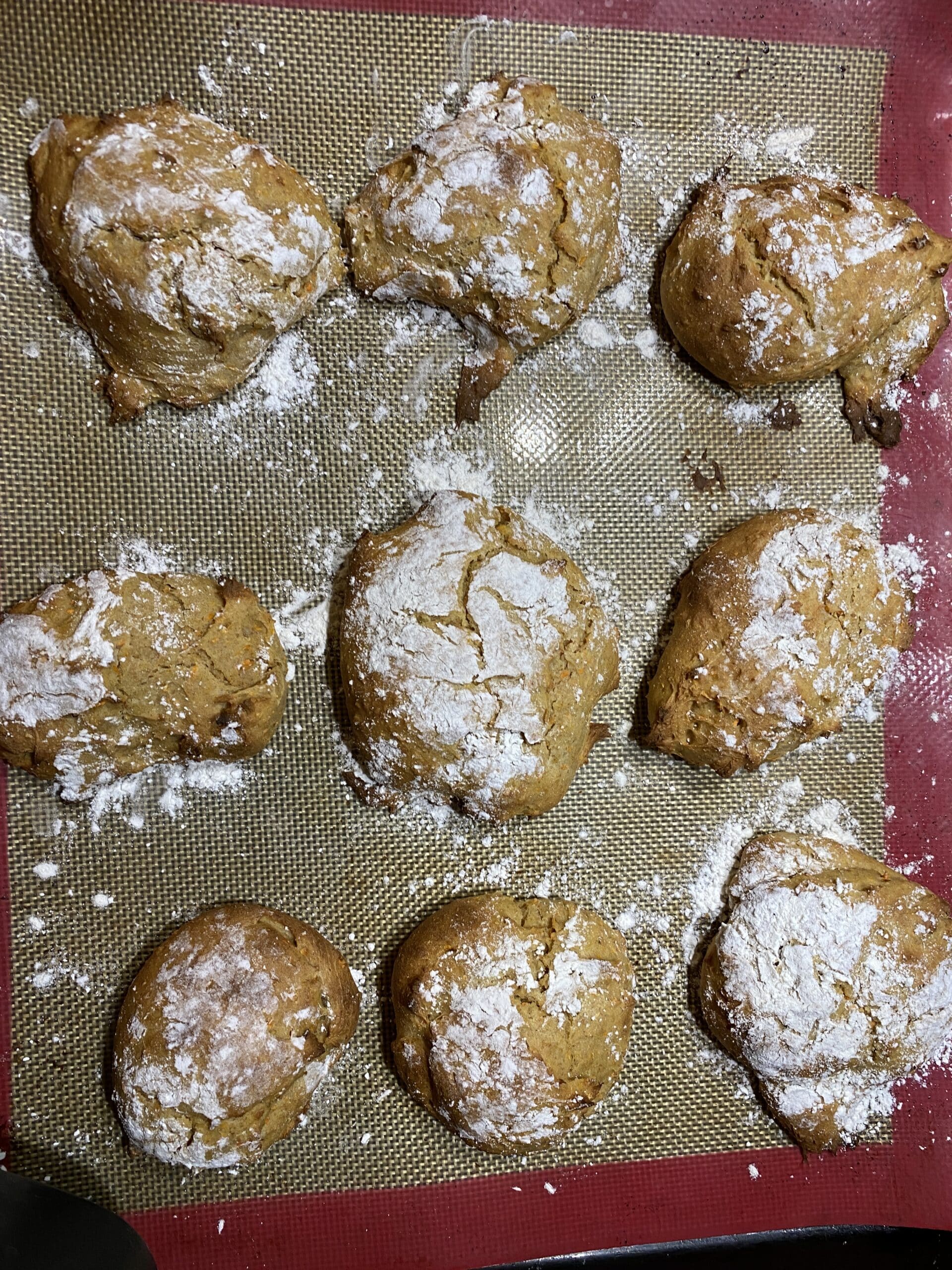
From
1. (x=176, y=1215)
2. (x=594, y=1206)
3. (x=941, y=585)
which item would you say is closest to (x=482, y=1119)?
(x=594, y=1206)

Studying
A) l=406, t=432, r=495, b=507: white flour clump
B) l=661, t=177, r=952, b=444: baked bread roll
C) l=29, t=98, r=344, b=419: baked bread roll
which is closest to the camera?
l=29, t=98, r=344, b=419: baked bread roll

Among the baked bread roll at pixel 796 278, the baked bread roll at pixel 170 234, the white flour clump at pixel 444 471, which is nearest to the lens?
the baked bread roll at pixel 170 234

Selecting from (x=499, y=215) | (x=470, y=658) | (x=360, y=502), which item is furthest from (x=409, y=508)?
(x=499, y=215)

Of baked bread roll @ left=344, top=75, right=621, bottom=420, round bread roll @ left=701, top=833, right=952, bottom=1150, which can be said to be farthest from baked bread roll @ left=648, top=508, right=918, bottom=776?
baked bread roll @ left=344, top=75, right=621, bottom=420

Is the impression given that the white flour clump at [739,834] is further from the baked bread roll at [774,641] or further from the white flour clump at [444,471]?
the white flour clump at [444,471]

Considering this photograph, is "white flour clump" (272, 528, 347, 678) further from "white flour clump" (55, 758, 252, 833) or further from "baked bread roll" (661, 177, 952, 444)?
"baked bread roll" (661, 177, 952, 444)

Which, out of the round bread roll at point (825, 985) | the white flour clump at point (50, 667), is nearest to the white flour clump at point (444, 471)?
the white flour clump at point (50, 667)
